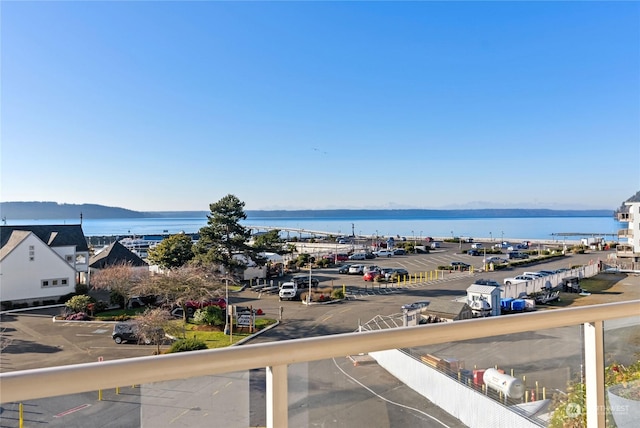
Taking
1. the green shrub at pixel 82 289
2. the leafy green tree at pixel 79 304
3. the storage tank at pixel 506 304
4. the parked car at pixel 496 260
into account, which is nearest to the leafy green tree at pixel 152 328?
the leafy green tree at pixel 79 304

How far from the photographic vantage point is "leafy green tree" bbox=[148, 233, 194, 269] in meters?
19.1

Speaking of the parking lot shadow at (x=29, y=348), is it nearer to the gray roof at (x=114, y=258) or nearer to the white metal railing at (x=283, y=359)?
the gray roof at (x=114, y=258)

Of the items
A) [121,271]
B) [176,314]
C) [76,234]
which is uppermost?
[76,234]

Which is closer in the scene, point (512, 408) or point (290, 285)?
point (512, 408)

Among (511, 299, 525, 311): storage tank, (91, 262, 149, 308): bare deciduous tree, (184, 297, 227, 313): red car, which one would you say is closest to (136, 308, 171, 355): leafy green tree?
(184, 297, 227, 313): red car

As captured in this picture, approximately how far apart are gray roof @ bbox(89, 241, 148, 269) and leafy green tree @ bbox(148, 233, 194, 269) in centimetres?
229

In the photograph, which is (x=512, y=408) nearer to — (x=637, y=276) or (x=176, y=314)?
(x=176, y=314)

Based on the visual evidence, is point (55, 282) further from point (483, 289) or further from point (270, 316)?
point (483, 289)

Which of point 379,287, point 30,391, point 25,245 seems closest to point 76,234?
point 25,245

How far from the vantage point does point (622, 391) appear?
4.46ft

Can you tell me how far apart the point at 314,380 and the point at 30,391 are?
568 mm

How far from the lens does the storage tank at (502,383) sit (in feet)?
3.74

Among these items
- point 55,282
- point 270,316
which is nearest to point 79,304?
point 55,282

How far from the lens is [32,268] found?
17891mm
